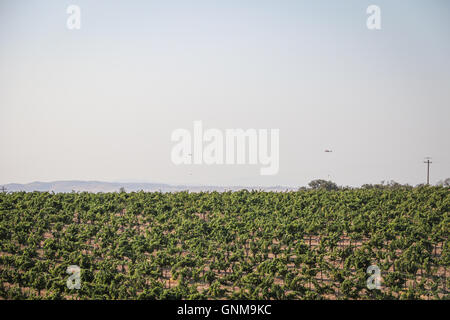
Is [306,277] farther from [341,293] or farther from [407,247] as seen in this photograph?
[407,247]

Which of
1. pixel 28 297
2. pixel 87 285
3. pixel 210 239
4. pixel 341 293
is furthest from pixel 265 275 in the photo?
pixel 28 297

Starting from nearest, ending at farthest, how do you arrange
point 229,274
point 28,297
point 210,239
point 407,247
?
point 28,297 → point 229,274 → point 407,247 → point 210,239

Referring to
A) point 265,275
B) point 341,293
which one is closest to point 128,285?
point 265,275

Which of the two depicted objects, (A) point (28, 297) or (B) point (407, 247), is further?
(B) point (407, 247)

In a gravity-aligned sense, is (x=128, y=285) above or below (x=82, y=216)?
below

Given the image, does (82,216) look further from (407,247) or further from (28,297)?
(407,247)

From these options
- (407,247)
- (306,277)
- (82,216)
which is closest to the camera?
(306,277)
